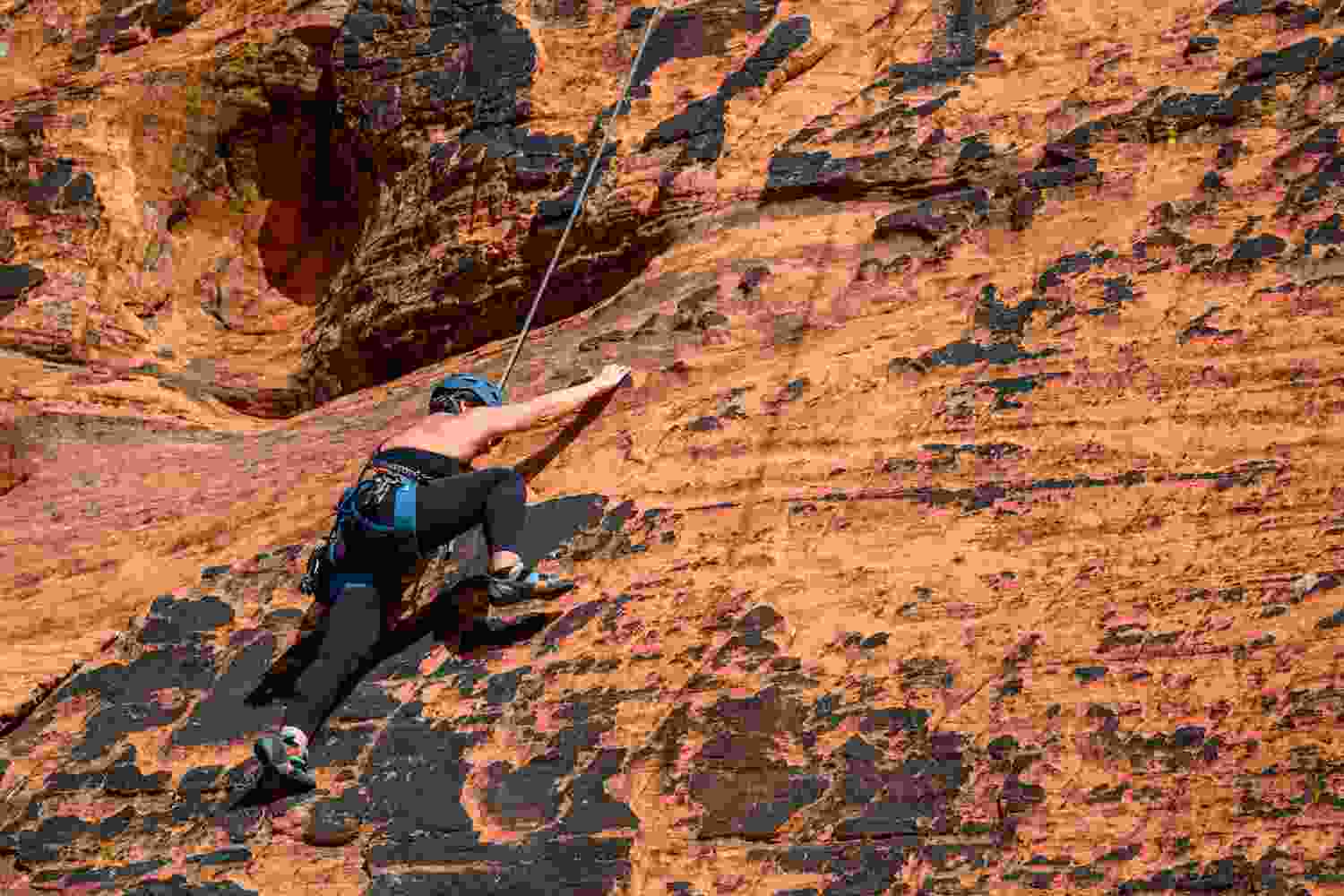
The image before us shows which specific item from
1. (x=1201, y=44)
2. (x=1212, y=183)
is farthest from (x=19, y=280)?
(x=1212, y=183)

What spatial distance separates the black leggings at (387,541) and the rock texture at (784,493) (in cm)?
20

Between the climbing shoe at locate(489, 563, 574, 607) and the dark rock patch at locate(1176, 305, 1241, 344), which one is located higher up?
the dark rock patch at locate(1176, 305, 1241, 344)

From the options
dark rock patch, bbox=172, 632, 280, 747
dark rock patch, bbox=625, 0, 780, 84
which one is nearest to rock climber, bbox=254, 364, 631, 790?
dark rock patch, bbox=172, 632, 280, 747

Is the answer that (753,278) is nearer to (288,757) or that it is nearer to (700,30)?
(700,30)

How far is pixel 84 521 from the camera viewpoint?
30.0 feet

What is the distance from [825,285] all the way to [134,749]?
11.8 ft

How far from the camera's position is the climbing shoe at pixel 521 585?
21.4 ft

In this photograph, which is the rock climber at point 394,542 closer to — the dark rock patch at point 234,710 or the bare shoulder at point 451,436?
the bare shoulder at point 451,436

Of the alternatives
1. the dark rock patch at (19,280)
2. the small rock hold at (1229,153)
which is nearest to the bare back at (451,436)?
the small rock hold at (1229,153)

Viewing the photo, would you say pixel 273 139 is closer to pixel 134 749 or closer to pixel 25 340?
pixel 25 340

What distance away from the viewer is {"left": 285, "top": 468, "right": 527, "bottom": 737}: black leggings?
21.4 feet

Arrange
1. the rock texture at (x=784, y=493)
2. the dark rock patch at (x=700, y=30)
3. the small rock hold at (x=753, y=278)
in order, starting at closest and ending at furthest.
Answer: the rock texture at (x=784, y=493) < the small rock hold at (x=753, y=278) < the dark rock patch at (x=700, y=30)

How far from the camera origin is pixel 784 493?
6.71 m

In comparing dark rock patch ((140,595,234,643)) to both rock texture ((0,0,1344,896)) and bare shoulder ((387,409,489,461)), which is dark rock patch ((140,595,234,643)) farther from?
bare shoulder ((387,409,489,461))
